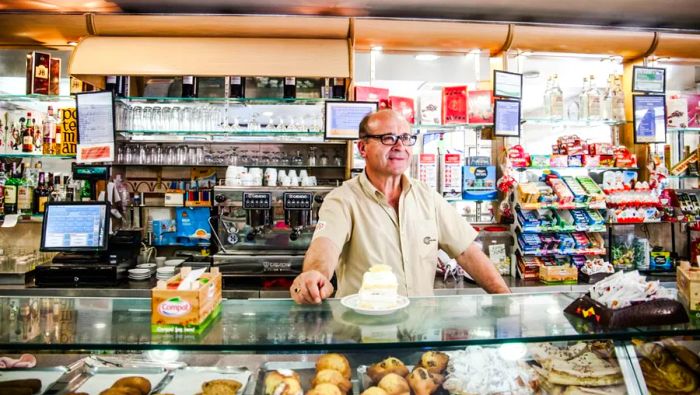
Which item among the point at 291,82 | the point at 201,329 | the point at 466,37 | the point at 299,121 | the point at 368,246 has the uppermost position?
the point at 466,37

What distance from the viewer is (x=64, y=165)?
4.36m

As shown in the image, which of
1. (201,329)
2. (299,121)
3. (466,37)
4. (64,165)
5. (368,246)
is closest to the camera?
(201,329)

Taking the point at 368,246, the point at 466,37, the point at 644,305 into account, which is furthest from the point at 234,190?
the point at 644,305

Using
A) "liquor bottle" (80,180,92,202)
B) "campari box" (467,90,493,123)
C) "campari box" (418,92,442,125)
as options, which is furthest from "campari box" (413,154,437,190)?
"liquor bottle" (80,180,92,202)

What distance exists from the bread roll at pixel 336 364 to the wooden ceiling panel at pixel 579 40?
331 cm

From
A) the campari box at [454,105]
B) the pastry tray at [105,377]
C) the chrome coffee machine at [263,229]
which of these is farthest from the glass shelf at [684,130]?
the pastry tray at [105,377]

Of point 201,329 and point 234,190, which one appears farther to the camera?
point 234,190

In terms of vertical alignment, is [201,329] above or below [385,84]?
below

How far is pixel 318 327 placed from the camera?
1.41 meters

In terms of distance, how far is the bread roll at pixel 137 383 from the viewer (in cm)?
144

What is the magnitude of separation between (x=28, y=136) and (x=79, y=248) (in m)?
1.37

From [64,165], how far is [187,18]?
6.29 feet

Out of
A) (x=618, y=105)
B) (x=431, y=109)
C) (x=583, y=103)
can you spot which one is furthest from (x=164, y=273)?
(x=618, y=105)

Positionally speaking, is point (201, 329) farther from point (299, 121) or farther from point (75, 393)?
point (299, 121)
